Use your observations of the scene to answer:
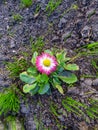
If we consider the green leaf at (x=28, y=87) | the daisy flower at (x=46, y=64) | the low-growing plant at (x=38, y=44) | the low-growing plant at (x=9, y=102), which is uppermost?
the low-growing plant at (x=38, y=44)

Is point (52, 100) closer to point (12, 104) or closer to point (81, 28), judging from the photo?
point (12, 104)

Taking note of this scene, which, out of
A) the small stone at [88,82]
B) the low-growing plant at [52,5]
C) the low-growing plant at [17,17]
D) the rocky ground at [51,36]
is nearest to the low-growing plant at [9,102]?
the rocky ground at [51,36]

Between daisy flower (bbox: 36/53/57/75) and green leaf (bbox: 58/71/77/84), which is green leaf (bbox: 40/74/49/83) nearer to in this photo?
daisy flower (bbox: 36/53/57/75)

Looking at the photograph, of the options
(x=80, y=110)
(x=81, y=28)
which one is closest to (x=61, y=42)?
(x=81, y=28)

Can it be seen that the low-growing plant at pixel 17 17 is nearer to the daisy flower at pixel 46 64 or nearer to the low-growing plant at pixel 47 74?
the low-growing plant at pixel 47 74

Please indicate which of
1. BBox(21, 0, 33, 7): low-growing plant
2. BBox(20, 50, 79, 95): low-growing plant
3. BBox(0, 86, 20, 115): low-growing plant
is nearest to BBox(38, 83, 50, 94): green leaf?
BBox(20, 50, 79, 95): low-growing plant

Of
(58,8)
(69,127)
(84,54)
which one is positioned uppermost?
(58,8)

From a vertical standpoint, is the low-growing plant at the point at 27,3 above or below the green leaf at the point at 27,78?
above
